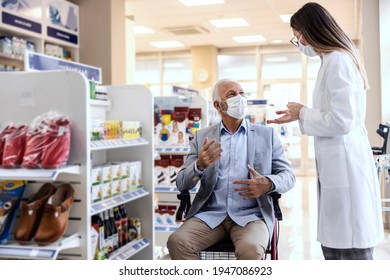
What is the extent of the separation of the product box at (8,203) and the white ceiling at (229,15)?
5.34m

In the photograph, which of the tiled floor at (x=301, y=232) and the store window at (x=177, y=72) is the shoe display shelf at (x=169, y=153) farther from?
the store window at (x=177, y=72)

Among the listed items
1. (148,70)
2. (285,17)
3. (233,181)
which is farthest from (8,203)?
(148,70)

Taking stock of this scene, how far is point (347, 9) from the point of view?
24.5ft

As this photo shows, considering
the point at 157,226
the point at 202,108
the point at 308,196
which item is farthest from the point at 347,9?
the point at 157,226

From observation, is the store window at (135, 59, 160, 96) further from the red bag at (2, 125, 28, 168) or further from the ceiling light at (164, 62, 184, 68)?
the red bag at (2, 125, 28, 168)

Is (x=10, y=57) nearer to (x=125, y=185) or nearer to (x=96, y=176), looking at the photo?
(x=125, y=185)

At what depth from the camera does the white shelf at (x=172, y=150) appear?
4035 mm

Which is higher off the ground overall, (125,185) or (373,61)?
(373,61)

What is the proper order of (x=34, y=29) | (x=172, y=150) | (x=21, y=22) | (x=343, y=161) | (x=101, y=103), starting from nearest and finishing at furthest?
(x=343, y=161)
(x=101, y=103)
(x=172, y=150)
(x=21, y=22)
(x=34, y=29)

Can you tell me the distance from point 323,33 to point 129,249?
80.4 inches

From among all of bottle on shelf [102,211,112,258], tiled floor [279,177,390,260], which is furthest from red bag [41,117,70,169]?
tiled floor [279,177,390,260]

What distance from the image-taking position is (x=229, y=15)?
26.6 ft
